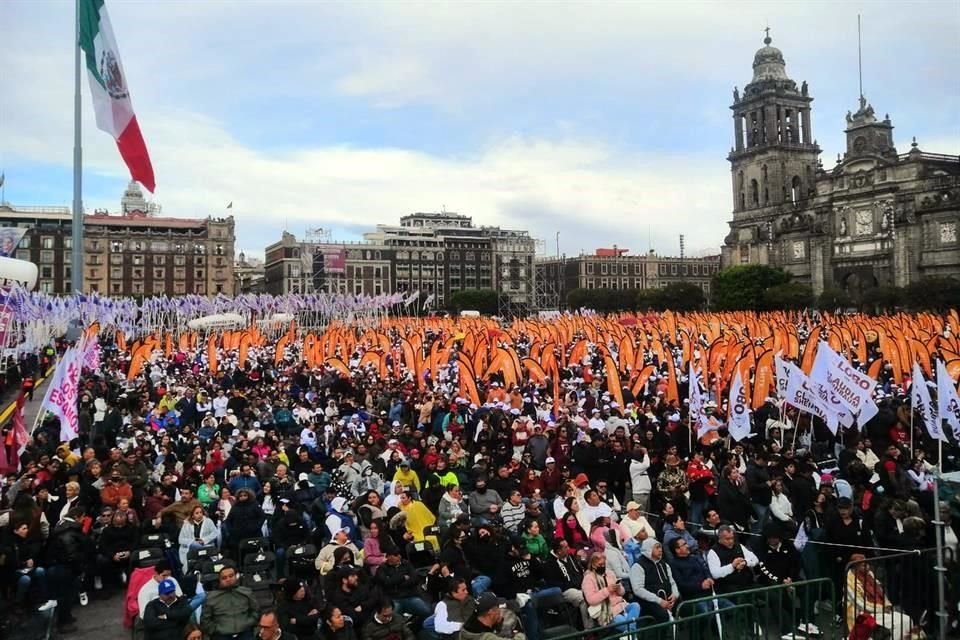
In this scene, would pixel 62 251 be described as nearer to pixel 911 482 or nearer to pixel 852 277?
pixel 852 277

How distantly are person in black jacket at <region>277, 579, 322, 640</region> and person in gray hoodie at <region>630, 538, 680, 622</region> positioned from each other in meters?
2.91

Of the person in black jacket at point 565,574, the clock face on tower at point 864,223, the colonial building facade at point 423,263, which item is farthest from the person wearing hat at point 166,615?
the colonial building facade at point 423,263

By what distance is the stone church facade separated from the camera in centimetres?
7575

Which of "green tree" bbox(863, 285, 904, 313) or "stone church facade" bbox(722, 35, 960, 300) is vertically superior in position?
"stone church facade" bbox(722, 35, 960, 300)

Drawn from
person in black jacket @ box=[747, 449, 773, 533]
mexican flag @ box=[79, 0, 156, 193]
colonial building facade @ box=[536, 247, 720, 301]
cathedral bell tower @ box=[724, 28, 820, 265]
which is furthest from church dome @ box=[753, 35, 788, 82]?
person in black jacket @ box=[747, 449, 773, 533]

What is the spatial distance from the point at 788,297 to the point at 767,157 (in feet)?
89.7

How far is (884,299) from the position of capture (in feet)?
219

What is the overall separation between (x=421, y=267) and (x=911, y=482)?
114m

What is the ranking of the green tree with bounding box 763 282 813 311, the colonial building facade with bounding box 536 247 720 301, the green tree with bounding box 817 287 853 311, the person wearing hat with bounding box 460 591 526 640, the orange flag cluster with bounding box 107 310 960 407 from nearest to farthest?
the person wearing hat with bounding box 460 591 526 640
the orange flag cluster with bounding box 107 310 960 407
the green tree with bounding box 817 287 853 311
the green tree with bounding box 763 282 813 311
the colonial building facade with bounding box 536 247 720 301

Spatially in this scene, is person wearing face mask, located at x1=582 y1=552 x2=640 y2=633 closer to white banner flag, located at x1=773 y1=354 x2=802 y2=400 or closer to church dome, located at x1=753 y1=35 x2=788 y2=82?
white banner flag, located at x1=773 y1=354 x2=802 y2=400

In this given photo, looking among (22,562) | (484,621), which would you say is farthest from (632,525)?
(22,562)

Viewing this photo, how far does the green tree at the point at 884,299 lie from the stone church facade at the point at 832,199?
7.92 m

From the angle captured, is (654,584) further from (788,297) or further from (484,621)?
(788,297)

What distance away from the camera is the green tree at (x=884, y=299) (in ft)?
216
